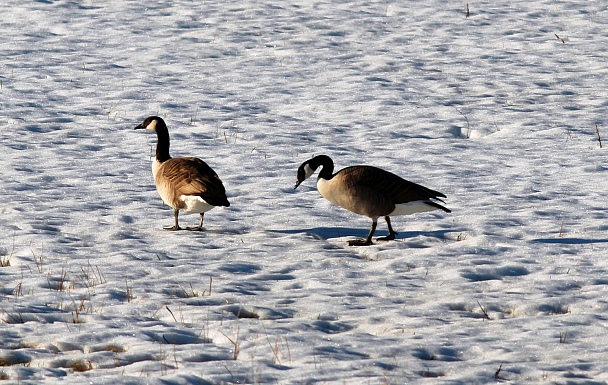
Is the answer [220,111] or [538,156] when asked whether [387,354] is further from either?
[220,111]

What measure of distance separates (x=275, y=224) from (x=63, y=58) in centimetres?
1141

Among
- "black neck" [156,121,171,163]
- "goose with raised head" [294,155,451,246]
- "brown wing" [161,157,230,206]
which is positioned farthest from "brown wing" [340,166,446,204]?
"black neck" [156,121,171,163]

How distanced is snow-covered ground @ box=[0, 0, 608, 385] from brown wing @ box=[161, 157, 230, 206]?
1.88ft

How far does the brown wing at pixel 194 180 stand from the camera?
11.1 meters

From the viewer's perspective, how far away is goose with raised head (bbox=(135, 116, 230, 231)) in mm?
11118

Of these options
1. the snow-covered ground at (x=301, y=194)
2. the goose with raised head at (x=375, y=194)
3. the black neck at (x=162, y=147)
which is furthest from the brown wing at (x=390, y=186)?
the black neck at (x=162, y=147)

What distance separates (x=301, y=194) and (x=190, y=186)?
2.85 metres

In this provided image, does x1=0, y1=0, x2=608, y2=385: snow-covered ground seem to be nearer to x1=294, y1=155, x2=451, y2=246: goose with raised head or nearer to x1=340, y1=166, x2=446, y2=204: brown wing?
x1=294, y1=155, x2=451, y2=246: goose with raised head

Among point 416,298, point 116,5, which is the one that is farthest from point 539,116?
point 116,5

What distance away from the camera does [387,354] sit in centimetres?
750

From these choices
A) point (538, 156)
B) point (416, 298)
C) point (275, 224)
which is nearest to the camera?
point (416, 298)

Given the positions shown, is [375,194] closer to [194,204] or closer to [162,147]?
[194,204]

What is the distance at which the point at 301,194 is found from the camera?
45.3 feet

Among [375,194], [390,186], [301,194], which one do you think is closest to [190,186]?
[375,194]
